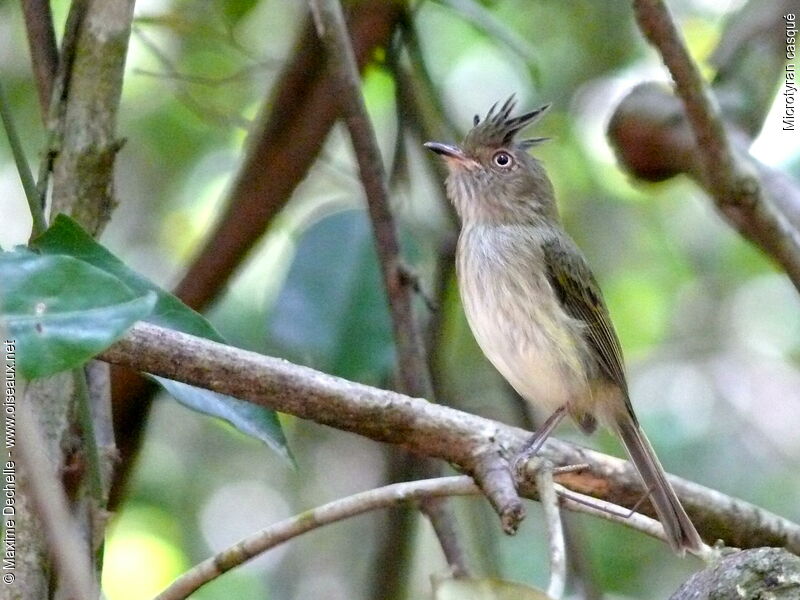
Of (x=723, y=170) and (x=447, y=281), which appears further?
(x=447, y=281)

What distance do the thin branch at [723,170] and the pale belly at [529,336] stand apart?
858mm

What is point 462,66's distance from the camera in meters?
5.70

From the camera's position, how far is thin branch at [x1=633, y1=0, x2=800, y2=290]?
2859 mm

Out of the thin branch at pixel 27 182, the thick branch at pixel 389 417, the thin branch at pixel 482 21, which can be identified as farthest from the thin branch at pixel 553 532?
the thin branch at pixel 482 21

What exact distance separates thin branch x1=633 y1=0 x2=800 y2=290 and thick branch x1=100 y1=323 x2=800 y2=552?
2.25 feet

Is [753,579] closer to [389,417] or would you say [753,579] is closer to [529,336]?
[389,417]

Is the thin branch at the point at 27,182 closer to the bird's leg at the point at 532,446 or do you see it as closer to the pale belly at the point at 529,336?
the bird's leg at the point at 532,446

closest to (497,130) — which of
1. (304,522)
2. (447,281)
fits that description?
(447,281)

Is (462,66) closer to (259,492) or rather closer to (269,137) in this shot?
(269,137)

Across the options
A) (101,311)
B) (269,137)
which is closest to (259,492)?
(269,137)

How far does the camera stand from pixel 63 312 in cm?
156

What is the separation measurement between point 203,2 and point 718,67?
1948 mm

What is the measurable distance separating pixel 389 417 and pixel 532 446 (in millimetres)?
554

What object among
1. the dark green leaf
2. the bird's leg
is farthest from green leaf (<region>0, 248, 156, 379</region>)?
the bird's leg
